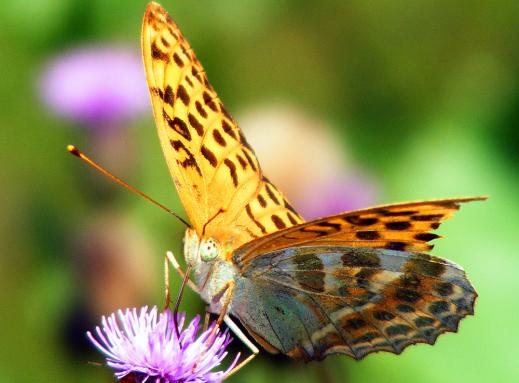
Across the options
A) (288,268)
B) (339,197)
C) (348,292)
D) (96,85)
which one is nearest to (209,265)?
(288,268)

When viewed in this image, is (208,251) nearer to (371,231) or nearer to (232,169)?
(232,169)

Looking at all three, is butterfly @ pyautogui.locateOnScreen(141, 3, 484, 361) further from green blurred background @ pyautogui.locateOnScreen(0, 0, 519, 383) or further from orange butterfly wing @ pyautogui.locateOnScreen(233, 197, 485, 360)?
green blurred background @ pyautogui.locateOnScreen(0, 0, 519, 383)

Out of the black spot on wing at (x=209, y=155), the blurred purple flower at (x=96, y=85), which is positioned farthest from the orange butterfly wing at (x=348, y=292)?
the blurred purple flower at (x=96, y=85)

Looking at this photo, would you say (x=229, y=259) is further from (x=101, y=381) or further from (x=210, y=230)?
(x=101, y=381)

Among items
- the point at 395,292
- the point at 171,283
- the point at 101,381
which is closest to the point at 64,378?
the point at 101,381

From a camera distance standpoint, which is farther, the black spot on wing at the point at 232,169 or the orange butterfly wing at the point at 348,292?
the black spot on wing at the point at 232,169

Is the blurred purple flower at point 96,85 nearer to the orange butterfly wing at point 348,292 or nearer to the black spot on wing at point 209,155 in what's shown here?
the black spot on wing at point 209,155
